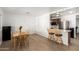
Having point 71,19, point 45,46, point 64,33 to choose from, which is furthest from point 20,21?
point 71,19

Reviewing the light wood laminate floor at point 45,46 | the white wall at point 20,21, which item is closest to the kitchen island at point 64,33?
the light wood laminate floor at point 45,46

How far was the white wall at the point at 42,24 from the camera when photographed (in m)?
2.96

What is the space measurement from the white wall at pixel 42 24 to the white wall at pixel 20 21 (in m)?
0.14

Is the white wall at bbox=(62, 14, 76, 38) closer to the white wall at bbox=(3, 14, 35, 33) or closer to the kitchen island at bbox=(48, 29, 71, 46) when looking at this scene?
the kitchen island at bbox=(48, 29, 71, 46)

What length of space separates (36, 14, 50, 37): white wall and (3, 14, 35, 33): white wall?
14 centimetres

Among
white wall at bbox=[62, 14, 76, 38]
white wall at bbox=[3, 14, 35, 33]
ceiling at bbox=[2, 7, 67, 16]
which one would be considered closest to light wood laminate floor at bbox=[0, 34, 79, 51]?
white wall at bbox=[3, 14, 35, 33]

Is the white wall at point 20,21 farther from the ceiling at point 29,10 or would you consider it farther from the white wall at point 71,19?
the white wall at point 71,19

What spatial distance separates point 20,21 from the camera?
2.91m

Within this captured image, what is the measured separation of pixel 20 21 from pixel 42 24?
611 millimetres

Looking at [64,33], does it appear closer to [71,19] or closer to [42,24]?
[71,19]

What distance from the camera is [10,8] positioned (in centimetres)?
280
